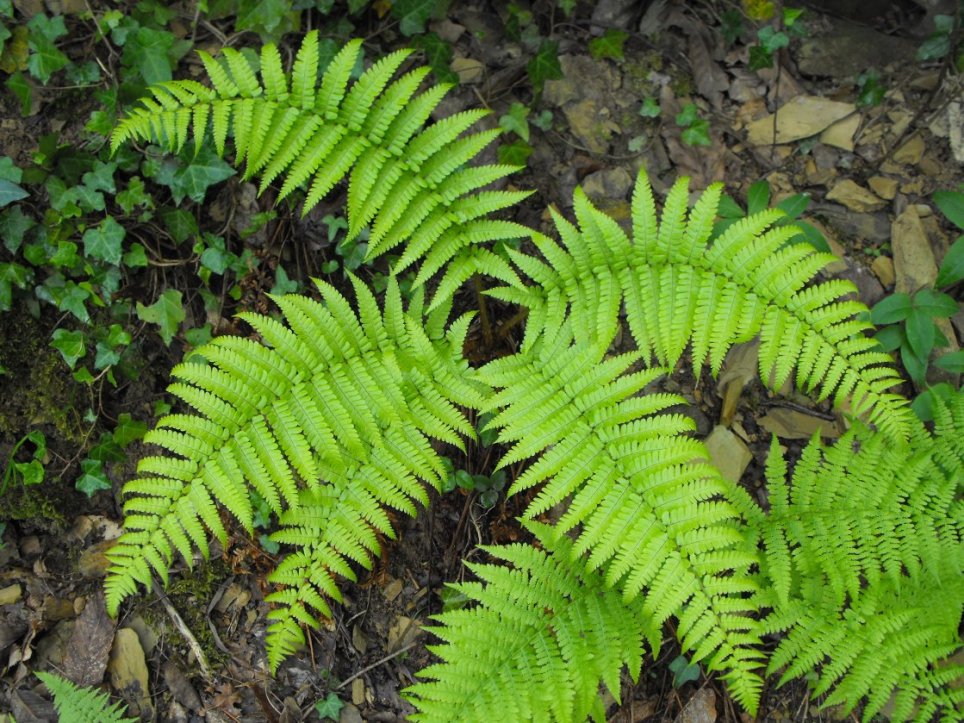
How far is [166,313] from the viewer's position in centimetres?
404

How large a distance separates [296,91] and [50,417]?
2169 millimetres

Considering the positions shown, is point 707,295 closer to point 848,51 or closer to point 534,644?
point 534,644

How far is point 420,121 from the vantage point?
3604mm

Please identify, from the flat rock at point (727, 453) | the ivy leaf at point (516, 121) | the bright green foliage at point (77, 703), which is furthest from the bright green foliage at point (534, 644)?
the ivy leaf at point (516, 121)

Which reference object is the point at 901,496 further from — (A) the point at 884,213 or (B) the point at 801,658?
(A) the point at 884,213

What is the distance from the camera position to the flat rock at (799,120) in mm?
4602

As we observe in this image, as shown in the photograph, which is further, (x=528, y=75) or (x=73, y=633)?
(x=528, y=75)

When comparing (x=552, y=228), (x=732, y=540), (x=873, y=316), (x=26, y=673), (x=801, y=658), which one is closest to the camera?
(x=732, y=540)

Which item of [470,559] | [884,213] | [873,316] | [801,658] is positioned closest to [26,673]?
[470,559]

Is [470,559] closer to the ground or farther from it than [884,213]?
closer to the ground

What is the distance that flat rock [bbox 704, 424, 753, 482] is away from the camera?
4117 mm

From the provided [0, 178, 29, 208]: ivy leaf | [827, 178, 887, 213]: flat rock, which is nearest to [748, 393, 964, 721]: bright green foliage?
[827, 178, 887, 213]: flat rock

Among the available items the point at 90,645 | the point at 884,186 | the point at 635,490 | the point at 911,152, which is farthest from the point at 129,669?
the point at 911,152

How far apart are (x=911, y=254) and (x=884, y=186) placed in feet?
1.56
